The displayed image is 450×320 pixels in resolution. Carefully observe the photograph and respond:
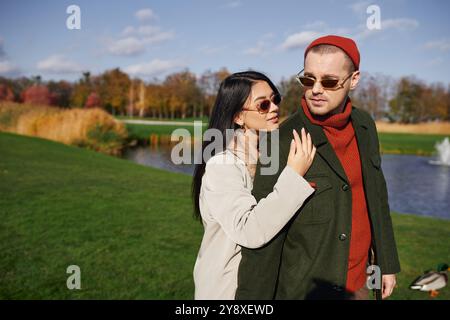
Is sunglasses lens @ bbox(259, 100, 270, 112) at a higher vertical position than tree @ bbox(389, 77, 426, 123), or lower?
lower

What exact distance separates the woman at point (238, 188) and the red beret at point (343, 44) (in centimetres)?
39

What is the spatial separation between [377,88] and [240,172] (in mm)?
44793

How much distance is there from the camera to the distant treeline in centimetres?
4003

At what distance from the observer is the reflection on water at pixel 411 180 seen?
13.1 metres

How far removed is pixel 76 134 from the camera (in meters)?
23.1

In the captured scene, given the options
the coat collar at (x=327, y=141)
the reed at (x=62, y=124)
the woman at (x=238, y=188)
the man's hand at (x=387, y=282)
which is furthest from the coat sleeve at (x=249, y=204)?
the reed at (x=62, y=124)

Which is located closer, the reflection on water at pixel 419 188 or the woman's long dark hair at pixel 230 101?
the woman's long dark hair at pixel 230 101

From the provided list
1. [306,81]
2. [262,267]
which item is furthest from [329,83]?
[262,267]

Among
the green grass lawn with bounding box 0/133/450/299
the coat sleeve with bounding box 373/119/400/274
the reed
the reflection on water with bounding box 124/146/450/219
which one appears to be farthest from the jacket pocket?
the reed

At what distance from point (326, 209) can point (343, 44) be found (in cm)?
83

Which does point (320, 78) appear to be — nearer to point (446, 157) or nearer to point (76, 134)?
point (76, 134)

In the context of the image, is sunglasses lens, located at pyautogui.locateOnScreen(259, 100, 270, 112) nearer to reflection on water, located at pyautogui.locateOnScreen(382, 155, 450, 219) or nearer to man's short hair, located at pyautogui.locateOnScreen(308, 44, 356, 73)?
man's short hair, located at pyautogui.locateOnScreen(308, 44, 356, 73)

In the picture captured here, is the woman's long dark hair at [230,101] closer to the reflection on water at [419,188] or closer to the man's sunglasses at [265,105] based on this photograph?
the man's sunglasses at [265,105]
